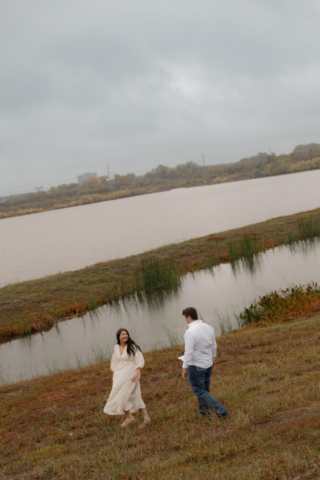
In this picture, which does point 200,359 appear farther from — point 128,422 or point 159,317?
point 159,317

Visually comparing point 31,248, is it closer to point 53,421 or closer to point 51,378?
point 51,378

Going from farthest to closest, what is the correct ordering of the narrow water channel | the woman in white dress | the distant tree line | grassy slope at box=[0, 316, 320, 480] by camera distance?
the distant tree line < the narrow water channel < the woman in white dress < grassy slope at box=[0, 316, 320, 480]

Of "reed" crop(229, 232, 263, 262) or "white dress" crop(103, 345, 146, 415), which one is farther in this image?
"reed" crop(229, 232, 263, 262)

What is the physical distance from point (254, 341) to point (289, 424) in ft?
15.8

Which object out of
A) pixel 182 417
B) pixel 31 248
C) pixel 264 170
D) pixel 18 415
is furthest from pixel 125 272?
pixel 264 170

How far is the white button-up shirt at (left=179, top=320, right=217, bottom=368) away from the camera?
5.41 m

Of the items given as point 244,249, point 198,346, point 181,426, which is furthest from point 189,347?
point 244,249

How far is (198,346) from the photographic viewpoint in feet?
17.8

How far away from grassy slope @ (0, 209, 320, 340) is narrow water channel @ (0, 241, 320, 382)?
956 millimetres

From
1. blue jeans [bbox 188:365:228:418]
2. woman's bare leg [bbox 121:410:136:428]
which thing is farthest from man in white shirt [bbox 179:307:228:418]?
woman's bare leg [bbox 121:410:136:428]

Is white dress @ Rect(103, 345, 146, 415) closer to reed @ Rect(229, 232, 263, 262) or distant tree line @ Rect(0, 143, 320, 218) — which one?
reed @ Rect(229, 232, 263, 262)

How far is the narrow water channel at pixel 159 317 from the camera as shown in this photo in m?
12.7

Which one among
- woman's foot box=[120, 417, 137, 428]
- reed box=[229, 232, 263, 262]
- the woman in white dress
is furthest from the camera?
reed box=[229, 232, 263, 262]

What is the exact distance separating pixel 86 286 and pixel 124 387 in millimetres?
15265
